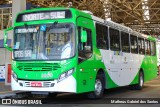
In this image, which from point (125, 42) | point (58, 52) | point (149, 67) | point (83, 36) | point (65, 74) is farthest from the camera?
point (149, 67)

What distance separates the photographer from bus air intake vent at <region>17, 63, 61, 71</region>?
1191 centimetres

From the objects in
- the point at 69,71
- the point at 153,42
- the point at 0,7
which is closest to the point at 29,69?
the point at 69,71

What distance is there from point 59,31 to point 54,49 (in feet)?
2.10

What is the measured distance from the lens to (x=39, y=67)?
477 inches

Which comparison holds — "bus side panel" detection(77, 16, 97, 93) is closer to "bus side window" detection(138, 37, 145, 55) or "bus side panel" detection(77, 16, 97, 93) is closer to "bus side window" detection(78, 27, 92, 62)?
"bus side window" detection(78, 27, 92, 62)

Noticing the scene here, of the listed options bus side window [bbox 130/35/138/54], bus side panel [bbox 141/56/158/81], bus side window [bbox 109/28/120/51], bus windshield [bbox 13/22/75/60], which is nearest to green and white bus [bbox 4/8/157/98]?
bus windshield [bbox 13/22/75/60]

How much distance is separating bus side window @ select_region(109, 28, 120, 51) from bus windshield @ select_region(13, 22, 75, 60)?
376 centimetres

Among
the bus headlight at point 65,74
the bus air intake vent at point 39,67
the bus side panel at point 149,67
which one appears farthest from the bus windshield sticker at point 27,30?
the bus side panel at point 149,67

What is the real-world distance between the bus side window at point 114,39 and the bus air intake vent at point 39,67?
4.23 m

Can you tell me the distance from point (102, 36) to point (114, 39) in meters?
1.47

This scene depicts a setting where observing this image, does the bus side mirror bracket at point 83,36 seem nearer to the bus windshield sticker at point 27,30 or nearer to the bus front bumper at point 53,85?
the bus front bumper at point 53,85

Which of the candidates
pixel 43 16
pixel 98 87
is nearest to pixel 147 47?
pixel 98 87

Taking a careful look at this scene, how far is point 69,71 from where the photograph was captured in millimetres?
11867

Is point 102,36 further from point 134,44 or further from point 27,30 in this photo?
point 134,44
